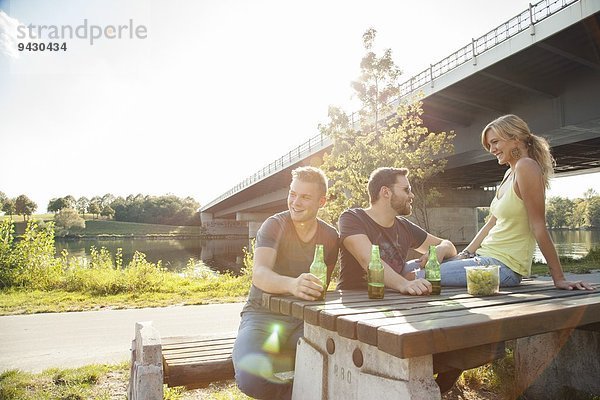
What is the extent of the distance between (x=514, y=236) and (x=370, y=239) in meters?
0.99

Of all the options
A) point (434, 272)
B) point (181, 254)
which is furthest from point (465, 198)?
point (434, 272)

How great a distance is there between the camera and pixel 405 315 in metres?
1.84

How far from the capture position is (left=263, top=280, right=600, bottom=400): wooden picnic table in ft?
5.23

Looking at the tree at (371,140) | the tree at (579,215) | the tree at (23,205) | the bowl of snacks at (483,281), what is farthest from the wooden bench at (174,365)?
the tree at (23,205)

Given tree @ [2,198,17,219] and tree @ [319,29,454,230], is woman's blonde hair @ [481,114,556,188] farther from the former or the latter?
tree @ [2,198,17,219]

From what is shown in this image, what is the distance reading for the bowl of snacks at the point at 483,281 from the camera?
8.07 ft

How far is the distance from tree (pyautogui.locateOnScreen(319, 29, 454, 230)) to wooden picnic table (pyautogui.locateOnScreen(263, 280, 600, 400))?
9.71 metres

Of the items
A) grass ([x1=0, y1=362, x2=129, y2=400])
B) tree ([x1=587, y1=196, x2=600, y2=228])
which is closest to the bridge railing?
grass ([x1=0, y1=362, x2=129, y2=400])

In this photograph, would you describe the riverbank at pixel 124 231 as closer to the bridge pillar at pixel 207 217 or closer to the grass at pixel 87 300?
the bridge pillar at pixel 207 217

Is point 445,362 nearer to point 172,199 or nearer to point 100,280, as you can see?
point 100,280

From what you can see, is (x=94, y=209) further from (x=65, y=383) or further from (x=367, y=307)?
(x=367, y=307)

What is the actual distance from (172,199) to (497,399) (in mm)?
108812

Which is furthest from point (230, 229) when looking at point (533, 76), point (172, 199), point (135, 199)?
point (533, 76)

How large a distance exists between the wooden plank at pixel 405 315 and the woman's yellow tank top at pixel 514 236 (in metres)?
0.62
